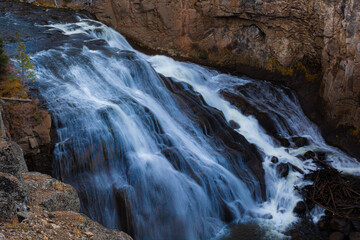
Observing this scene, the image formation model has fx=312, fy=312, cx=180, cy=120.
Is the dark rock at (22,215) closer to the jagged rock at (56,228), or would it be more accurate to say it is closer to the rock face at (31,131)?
the jagged rock at (56,228)

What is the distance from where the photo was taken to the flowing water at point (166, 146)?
31.0 ft

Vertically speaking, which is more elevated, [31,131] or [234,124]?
[31,131]

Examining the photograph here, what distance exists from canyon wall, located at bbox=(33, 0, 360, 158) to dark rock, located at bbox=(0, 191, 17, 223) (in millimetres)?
12783

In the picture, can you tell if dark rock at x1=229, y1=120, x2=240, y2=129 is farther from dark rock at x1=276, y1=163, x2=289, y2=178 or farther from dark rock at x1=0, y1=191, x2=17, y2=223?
dark rock at x1=0, y1=191, x2=17, y2=223

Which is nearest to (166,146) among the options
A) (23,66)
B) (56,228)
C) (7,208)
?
(23,66)

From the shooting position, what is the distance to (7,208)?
4.37m

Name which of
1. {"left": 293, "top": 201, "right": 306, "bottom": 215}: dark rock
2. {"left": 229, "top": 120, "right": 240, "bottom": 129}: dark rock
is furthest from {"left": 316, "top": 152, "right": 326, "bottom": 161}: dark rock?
{"left": 229, "top": 120, "right": 240, "bottom": 129}: dark rock

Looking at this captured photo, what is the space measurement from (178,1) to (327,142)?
445 inches

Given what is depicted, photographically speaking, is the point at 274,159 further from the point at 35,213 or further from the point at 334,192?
the point at 35,213

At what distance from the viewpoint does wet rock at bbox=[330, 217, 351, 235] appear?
9329 millimetres

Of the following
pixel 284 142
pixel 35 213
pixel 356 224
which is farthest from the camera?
pixel 284 142

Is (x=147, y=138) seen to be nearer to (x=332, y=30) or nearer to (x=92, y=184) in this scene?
(x=92, y=184)

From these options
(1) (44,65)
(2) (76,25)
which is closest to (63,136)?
(1) (44,65)

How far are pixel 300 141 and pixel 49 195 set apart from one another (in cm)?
1069
